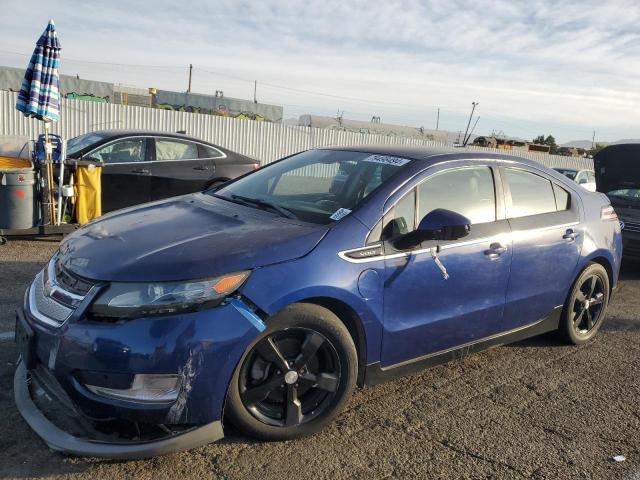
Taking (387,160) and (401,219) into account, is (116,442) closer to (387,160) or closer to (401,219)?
(401,219)

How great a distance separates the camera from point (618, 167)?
8.48 m

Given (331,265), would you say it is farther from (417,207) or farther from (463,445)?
(463,445)

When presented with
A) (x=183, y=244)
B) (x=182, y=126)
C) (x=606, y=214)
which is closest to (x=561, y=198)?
(x=606, y=214)

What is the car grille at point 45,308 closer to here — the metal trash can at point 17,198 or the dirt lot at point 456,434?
the dirt lot at point 456,434

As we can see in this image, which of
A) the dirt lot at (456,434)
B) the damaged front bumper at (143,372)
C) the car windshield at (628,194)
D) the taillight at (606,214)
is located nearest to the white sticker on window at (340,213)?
the damaged front bumper at (143,372)

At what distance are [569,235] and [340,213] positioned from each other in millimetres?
2068

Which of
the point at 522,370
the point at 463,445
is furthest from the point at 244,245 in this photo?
the point at 522,370

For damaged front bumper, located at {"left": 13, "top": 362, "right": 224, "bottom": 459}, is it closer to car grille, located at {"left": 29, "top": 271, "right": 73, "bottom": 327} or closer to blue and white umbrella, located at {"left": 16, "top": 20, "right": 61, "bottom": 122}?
car grille, located at {"left": 29, "top": 271, "right": 73, "bottom": 327}

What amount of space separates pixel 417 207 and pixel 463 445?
4.56 ft

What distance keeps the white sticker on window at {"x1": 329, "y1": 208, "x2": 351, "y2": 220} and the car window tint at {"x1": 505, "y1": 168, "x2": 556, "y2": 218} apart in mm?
1335

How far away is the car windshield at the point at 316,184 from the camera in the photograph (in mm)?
3455

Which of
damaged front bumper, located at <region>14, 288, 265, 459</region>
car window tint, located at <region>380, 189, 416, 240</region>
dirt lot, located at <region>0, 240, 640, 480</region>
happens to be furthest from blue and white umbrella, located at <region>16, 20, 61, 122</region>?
car window tint, located at <region>380, 189, 416, 240</region>

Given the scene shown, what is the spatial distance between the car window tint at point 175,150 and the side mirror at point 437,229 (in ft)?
20.8

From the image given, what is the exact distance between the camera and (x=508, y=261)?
12.6 feet
